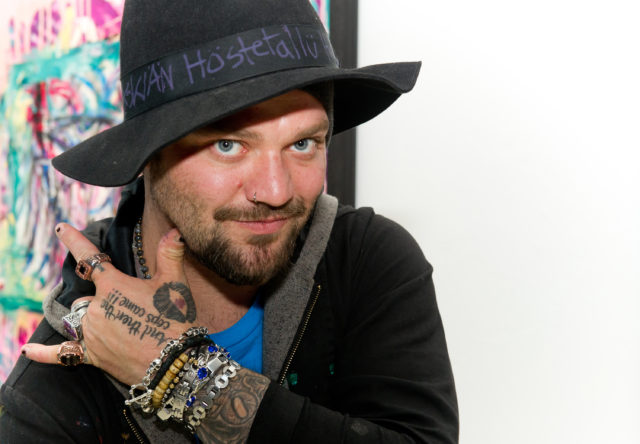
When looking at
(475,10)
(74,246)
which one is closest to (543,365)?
(475,10)

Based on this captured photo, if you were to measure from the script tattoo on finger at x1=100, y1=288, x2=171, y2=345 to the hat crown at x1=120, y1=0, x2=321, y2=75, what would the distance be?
456 millimetres

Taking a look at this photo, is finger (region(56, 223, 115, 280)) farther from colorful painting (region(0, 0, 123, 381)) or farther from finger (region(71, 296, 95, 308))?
colorful painting (region(0, 0, 123, 381))

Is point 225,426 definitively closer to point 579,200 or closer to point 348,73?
point 348,73

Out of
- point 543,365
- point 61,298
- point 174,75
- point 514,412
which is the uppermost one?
point 174,75

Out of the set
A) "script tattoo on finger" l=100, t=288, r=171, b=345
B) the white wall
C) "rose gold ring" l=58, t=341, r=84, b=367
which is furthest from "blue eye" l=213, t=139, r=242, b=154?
the white wall

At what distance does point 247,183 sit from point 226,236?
127 mm

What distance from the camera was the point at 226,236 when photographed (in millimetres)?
1184

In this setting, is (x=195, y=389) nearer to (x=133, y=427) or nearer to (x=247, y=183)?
(x=133, y=427)

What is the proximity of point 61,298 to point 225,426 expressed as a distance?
1.49ft

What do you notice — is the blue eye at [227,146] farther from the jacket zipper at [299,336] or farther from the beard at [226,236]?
the jacket zipper at [299,336]

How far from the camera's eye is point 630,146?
1.83m

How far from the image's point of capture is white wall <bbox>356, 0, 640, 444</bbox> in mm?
1851

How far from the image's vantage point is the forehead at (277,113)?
3.58 ft

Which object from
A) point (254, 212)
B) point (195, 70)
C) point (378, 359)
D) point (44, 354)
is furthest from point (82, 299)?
point (378, 359)
